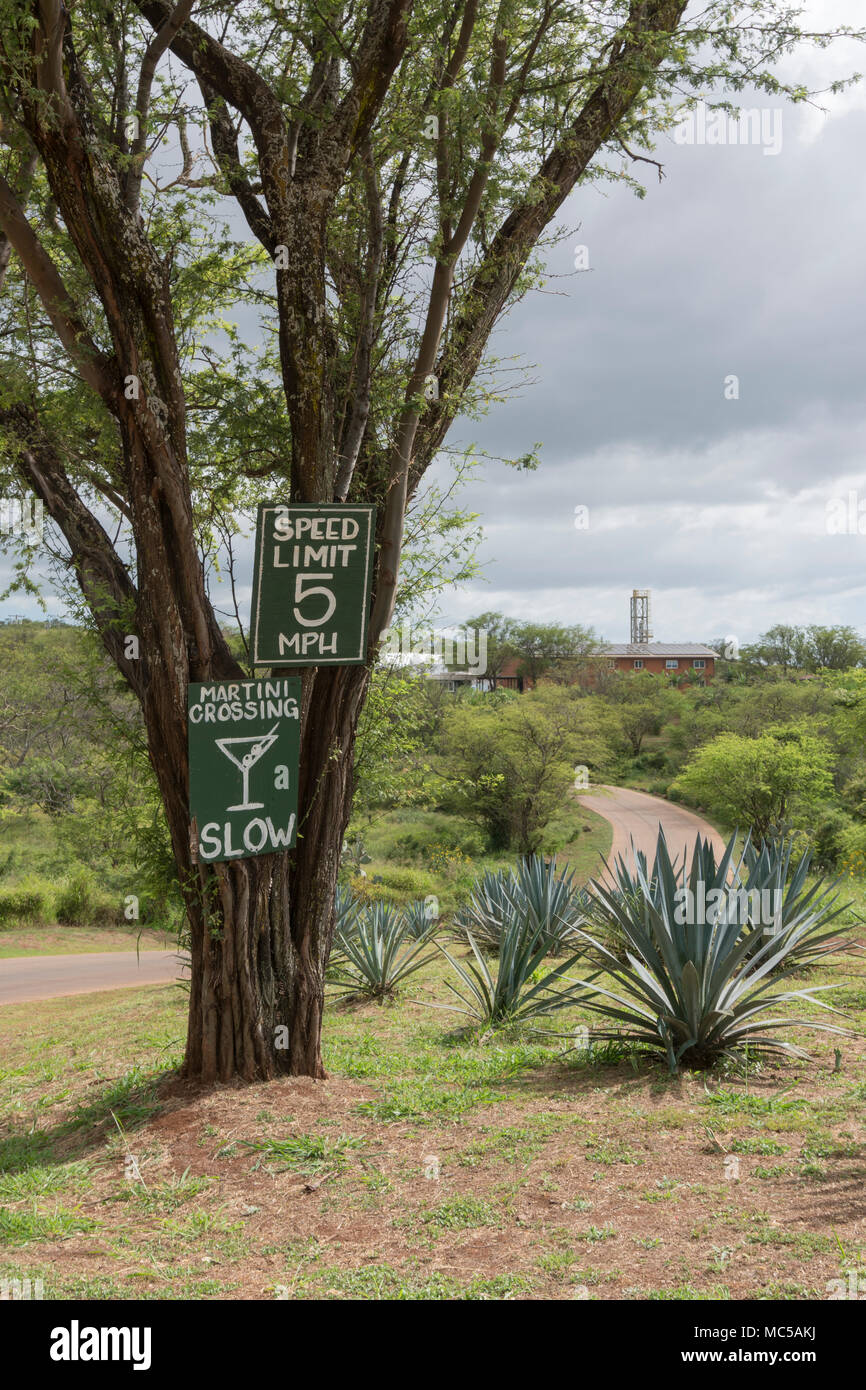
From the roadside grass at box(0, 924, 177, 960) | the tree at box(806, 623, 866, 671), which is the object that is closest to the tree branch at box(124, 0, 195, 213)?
the roadside grass at box(0, 924, 177, 960)

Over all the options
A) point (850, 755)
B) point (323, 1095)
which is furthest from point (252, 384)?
point (850, 755)

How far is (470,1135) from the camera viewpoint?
477cm

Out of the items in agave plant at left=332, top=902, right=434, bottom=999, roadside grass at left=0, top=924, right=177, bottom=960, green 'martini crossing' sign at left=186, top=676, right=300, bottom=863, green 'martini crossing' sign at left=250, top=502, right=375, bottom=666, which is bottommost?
roadside grass at left=0, top=924, right=177, bottom=960

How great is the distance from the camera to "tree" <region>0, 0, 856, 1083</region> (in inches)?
209

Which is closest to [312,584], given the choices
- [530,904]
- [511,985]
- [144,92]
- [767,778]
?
[144,92]

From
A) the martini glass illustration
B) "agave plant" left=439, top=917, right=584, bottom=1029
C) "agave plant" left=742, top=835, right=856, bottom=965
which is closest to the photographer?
the martini glass illustration

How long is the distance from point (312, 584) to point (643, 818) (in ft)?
146

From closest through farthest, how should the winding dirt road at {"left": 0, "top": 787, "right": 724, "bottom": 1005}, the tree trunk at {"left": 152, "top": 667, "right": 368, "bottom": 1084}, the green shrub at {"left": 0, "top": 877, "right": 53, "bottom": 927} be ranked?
the tree trunk at {"left": 152, "top": 667, "right": 368, "bottom": 1084} < the winding dirt road at {"left": 0, "top": 787, "right": 724, "bottom": 1005} < the green shrub at {"left": 0, "top": 877, "right": 53, "bottom": 927}

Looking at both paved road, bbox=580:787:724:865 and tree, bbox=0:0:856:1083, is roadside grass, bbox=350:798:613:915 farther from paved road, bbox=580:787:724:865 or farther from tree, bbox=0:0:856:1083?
tree, bbox=0:0:856:1083

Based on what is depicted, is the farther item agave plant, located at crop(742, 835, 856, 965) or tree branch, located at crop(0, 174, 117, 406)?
agave plant, located at crop(742, 835, 856, 965)

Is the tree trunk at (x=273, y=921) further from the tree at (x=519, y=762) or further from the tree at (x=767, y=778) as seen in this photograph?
the tree at (x=767, y=778)

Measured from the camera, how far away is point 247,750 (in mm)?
5273

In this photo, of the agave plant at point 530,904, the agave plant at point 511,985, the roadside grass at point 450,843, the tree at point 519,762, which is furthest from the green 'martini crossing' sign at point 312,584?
the tree at point 519,762

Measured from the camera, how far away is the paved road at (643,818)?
4062cm
